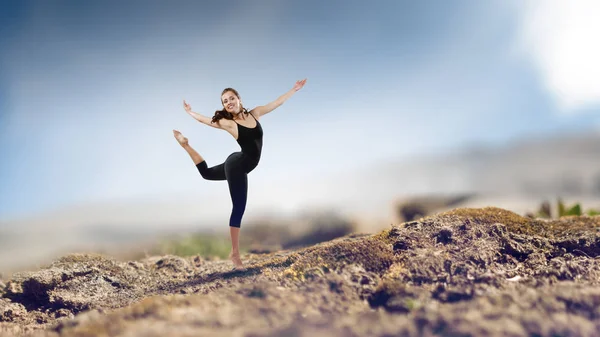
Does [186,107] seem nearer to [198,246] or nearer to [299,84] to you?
[299,84]

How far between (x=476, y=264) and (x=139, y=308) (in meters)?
4.07

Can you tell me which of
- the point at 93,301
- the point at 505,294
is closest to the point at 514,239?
the point at 505,294

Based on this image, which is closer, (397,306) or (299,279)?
(397,306)

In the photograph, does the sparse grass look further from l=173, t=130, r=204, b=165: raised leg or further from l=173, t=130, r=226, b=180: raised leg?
l=173, t=130, r=204, b=165: raised leg

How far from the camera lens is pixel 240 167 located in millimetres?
6246

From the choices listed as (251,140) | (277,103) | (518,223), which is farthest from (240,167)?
(518,223)

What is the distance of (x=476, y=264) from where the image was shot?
595cm

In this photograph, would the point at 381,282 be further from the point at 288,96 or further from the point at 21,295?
the point at 21,295

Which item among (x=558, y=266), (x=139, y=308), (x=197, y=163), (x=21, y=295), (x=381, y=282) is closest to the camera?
(x=139, y=308)

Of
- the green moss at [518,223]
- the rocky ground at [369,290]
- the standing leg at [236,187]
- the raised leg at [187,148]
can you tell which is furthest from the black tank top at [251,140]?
the green moss at [518,223]

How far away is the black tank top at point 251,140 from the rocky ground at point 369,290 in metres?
1.58

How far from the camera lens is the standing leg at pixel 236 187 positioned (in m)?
6.25

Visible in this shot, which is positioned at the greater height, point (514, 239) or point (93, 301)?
point (514, 239)

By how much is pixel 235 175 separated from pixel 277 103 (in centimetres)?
116
